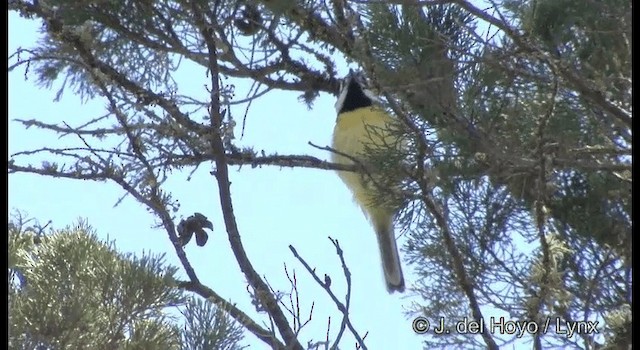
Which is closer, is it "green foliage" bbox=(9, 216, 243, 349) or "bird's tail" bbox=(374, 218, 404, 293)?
"green foliage" bbox=(9, 216, 243, 349)

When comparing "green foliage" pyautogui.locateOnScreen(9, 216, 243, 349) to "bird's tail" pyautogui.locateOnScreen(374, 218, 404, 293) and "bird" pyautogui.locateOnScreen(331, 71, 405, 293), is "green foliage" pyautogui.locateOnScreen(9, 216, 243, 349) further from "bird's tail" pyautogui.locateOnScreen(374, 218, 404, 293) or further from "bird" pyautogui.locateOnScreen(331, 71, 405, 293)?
"bird" pyautogui.locateOnScreen(331, 71, 405, 293)

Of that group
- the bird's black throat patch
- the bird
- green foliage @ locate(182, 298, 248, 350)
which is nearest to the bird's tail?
the bird

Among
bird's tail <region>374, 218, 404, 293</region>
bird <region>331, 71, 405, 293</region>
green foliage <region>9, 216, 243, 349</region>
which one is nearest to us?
green foliage <region>9, 216, 243, 349</region>

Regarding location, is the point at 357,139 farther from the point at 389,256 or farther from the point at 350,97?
the point at 389,256

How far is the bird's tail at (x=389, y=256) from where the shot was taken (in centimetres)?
345

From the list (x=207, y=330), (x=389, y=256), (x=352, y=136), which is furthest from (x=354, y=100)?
(x=207, y=330)

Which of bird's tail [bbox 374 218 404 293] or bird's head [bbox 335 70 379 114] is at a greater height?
bird's head [bbox 335 70 379 114]

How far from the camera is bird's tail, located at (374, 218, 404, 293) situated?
11.3 feet

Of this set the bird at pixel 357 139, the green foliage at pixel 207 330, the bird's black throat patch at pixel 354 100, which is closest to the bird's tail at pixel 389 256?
the bird at pixel 357 139

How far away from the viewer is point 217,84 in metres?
2.32

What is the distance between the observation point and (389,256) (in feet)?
11.8

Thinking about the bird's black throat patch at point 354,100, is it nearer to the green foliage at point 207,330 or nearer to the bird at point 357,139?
the bird at point 357,139

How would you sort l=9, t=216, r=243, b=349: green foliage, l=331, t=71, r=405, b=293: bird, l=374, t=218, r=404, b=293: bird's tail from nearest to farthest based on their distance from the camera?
1. l=9, t=216, r=243, b=349: green foliage
2. l=374, t=218, r=404, b=293: bird's tail
3. l=331, t=71, r=405, b=293: bird

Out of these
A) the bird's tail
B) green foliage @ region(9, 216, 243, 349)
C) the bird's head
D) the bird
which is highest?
the bird's head
